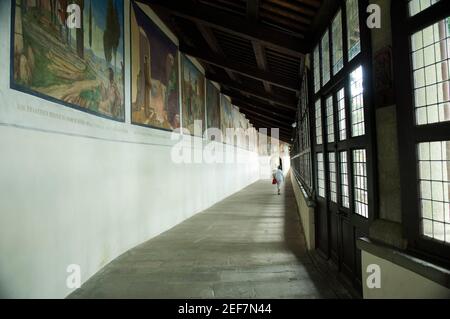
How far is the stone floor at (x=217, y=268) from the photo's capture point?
4332 millimetres

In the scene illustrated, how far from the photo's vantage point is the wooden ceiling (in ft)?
19.3

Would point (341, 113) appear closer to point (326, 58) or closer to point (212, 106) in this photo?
point (326, 58)

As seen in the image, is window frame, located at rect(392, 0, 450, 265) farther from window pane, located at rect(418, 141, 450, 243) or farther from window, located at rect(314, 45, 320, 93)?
window, located at rect(314, 45, 320, 93)

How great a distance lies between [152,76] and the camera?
7.48 meters

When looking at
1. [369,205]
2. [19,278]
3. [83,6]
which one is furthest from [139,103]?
[369,205]

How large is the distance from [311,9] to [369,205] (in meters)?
3.52

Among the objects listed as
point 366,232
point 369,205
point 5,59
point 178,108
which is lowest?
point 366,232

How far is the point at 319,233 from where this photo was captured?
241 inches

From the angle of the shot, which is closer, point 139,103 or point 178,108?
point 139,103

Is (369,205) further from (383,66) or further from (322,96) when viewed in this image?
(322,96)

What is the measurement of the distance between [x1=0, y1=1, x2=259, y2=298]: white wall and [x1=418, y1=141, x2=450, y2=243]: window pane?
3.80 meters

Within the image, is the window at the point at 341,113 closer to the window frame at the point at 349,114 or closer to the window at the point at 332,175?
the window frame at the point at 349,114

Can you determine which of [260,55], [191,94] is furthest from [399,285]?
[191,94]

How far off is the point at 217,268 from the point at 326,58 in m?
3.96
